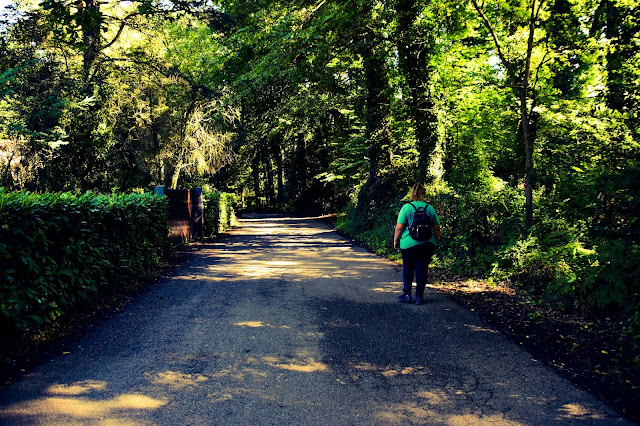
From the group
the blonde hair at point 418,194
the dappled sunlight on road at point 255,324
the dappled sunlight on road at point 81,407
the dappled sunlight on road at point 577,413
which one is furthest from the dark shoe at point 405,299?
the dappled sunlight on road at point 81,407

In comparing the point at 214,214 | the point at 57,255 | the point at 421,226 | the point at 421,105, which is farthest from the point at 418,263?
the point at 214,214

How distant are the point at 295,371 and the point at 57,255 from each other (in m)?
3.44

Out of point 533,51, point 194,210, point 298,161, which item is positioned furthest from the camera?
point 298,161

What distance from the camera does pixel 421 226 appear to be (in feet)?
22.4

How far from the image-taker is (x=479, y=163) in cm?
1265

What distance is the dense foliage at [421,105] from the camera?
6.05m

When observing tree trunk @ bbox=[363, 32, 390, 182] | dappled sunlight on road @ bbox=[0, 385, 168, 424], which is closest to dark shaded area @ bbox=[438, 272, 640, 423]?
dappled sunlight on road @ bbox=[0, 385, 168, 424]

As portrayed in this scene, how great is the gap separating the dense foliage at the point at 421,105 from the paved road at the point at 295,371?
1428 mm

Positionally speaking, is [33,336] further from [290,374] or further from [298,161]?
[298,161]

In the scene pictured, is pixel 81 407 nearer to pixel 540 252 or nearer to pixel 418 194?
pixel 418 194

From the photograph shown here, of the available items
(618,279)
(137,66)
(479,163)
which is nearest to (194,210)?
(137,66)

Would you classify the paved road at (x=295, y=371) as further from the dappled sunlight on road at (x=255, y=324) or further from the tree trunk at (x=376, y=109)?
the tree trunk at (x=376, y=109)

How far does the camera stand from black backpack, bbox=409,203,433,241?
6.83 metres

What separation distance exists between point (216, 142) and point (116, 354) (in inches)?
939
